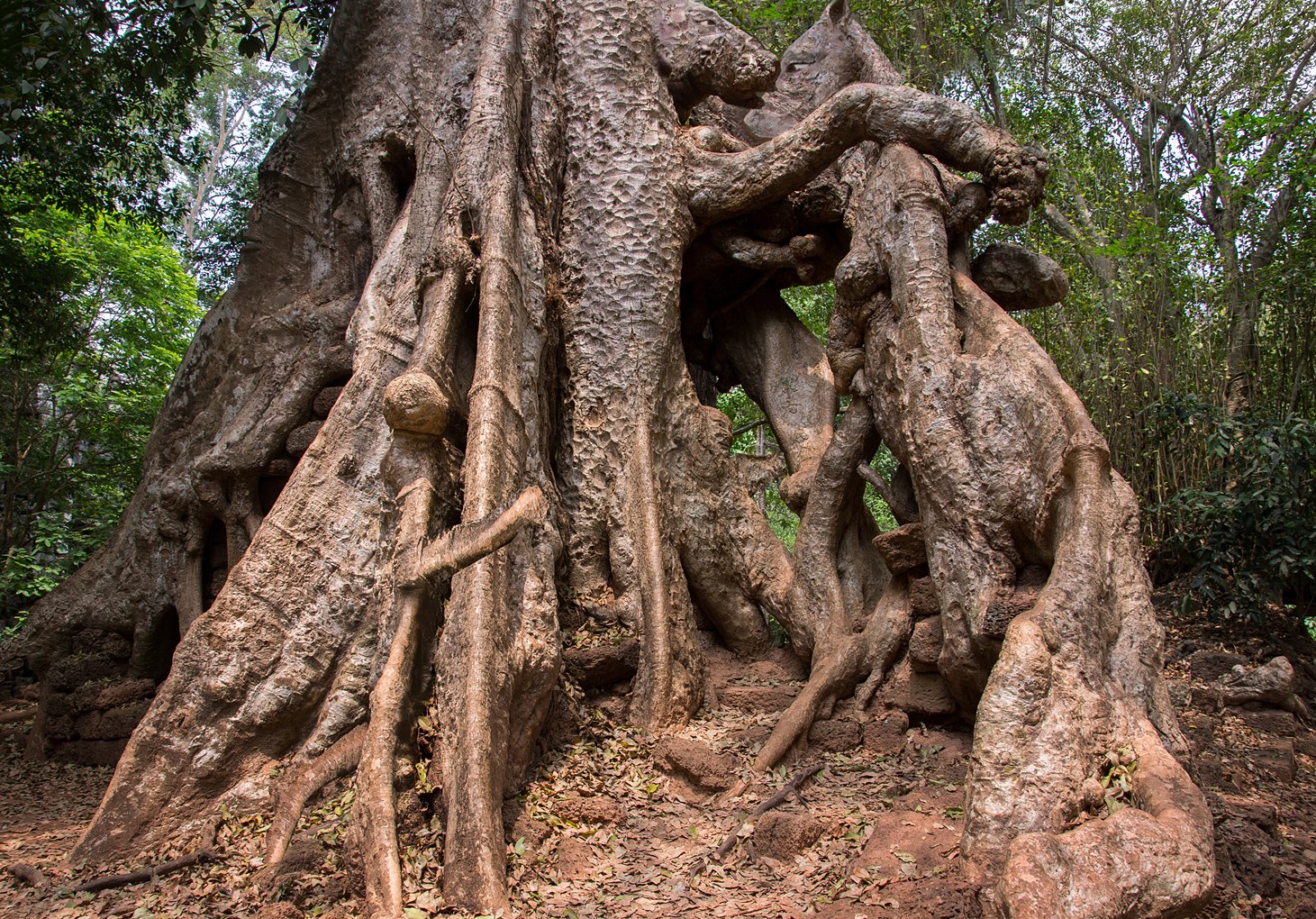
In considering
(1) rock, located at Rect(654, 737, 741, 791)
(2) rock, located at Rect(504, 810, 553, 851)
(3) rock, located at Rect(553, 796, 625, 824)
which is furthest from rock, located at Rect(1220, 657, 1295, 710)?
(2) rock, located at Rect(504, 810, 553, 851)

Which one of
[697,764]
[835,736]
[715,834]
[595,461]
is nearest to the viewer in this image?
[715,834]

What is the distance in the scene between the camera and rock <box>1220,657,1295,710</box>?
4668 millimetres

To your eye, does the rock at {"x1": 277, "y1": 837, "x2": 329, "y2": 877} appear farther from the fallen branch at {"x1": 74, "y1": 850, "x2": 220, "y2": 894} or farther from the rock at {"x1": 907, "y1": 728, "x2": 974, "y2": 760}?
the rock at {"x1": 907, "y1": 728, "x2": 974, "y2": 760}

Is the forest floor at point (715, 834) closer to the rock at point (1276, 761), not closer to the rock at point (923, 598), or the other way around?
the rock at point (1276, 761)

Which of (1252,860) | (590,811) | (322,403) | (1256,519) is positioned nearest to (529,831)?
→ (590,811)

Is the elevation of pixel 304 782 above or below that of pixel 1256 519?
below

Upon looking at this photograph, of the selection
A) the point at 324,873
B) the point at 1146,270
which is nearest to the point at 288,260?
the point at 324,873

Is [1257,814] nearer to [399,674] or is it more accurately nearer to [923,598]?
[923,598]

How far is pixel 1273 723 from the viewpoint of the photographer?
4574 mm

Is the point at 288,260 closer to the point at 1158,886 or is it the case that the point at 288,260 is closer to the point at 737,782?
the point at 737,782

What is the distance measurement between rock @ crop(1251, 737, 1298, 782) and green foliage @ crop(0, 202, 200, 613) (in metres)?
7.93

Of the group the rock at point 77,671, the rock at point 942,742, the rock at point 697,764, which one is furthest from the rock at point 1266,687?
the rock at point 77,671

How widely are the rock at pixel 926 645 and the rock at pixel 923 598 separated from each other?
0.05 meters

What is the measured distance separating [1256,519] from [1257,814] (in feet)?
9.86
